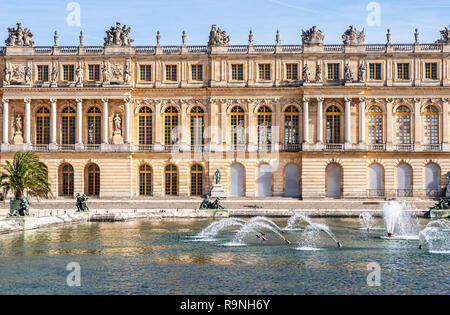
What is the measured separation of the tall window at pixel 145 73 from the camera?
2156 inches

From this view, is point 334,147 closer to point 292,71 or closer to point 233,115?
point 292,71

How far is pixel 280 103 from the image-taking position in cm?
5381

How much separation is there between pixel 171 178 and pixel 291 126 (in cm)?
1265

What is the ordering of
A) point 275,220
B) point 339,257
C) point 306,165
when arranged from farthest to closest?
point 306,165
point 275,220
point 339,257

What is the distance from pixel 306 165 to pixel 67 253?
3429cm

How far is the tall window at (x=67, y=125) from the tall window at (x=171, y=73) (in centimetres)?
990

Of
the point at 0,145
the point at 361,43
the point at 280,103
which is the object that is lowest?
the point at 0,145

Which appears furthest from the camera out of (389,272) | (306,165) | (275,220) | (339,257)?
(306,165)

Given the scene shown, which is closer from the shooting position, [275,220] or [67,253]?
[67,253]

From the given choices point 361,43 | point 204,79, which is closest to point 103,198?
point 204,79

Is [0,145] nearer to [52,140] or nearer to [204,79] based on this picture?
[52,140]

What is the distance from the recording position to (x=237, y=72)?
54.0m

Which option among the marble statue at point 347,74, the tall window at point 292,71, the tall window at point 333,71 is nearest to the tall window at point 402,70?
the marble statue at point 347,74

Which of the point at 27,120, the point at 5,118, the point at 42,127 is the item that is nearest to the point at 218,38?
the point at 42,127
